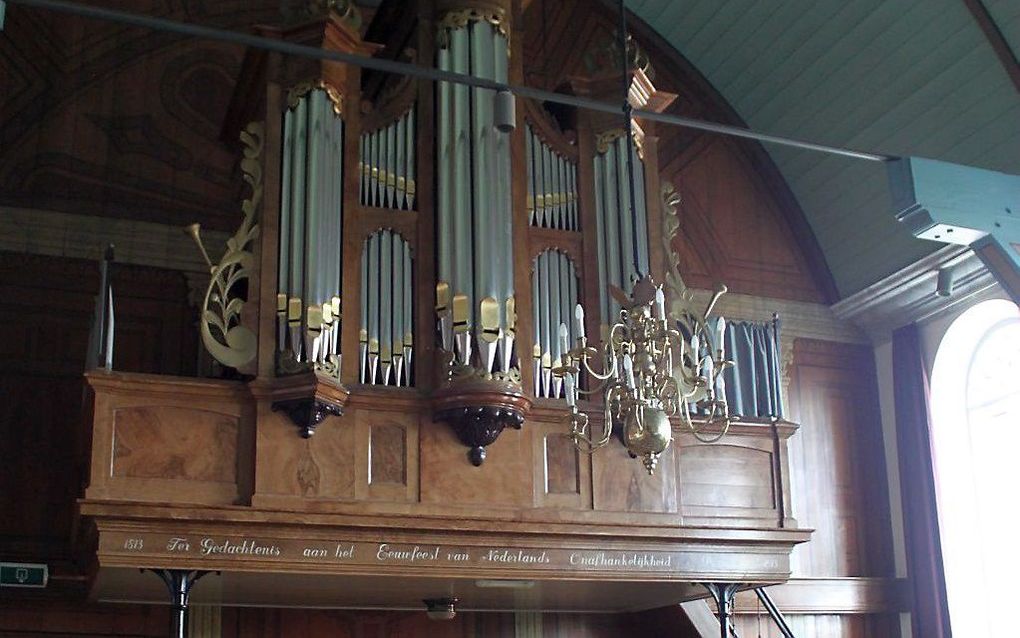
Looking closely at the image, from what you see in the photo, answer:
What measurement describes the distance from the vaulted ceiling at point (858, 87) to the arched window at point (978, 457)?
37.8 inches

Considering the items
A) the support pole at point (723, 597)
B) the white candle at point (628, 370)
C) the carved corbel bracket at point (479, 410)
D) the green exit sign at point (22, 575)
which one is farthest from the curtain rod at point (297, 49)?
the green exit sign at point (22, 575)

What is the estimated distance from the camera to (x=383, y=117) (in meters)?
10.3

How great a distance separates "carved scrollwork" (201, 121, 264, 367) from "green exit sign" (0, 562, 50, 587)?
212 cm

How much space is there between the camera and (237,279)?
31.4ft

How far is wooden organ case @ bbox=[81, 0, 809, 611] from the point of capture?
353 inches

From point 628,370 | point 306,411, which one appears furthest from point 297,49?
point 306,411

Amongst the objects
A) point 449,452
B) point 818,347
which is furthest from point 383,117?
point 818,347

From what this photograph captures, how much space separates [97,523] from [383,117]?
357 cm

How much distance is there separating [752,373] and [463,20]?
346cm

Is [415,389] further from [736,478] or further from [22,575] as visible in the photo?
[22,575]

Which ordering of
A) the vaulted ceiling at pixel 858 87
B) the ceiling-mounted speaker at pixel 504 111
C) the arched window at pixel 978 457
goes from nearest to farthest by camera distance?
the ceiling-mounted speaker at pixel 504 111 < the vaulted ceiling at pixel 858 87 < the arched window at pixel 978 457

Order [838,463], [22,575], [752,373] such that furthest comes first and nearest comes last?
1. [838,463]
2. [752,373]
3. [22,575]

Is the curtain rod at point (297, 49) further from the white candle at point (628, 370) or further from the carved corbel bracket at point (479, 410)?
the carved corbel bracket at point (479, 410)

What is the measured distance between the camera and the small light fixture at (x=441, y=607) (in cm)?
1088
